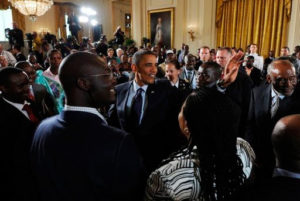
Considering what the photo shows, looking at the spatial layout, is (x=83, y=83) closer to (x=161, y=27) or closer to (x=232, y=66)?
(x=232, y=66)

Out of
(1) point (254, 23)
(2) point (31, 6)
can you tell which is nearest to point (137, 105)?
(2) point (31, 6)

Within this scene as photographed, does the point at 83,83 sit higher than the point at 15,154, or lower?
higher

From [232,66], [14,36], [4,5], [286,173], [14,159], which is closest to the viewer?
[286,173]

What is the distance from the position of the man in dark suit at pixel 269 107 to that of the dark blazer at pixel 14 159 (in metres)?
1.85

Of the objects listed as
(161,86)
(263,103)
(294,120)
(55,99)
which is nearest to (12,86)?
(55,99)

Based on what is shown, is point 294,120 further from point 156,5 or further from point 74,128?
point 156,5

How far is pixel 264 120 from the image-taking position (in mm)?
2172

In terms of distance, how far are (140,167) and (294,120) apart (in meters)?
0.72

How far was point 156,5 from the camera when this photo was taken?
12.9m

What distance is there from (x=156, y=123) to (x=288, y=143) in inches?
52.6

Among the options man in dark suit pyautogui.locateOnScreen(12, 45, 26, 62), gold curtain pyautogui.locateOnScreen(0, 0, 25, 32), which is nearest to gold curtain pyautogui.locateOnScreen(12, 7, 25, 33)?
gold curtain pyautogui.locateOnScreen(0, 0, 25, 32)

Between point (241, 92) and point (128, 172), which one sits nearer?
point (128, 172)

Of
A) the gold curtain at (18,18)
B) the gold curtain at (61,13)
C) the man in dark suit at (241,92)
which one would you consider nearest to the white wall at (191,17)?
the gold curtain at (61,13)

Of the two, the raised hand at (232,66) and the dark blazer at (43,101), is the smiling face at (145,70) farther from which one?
the dark blazer at (43,101)
